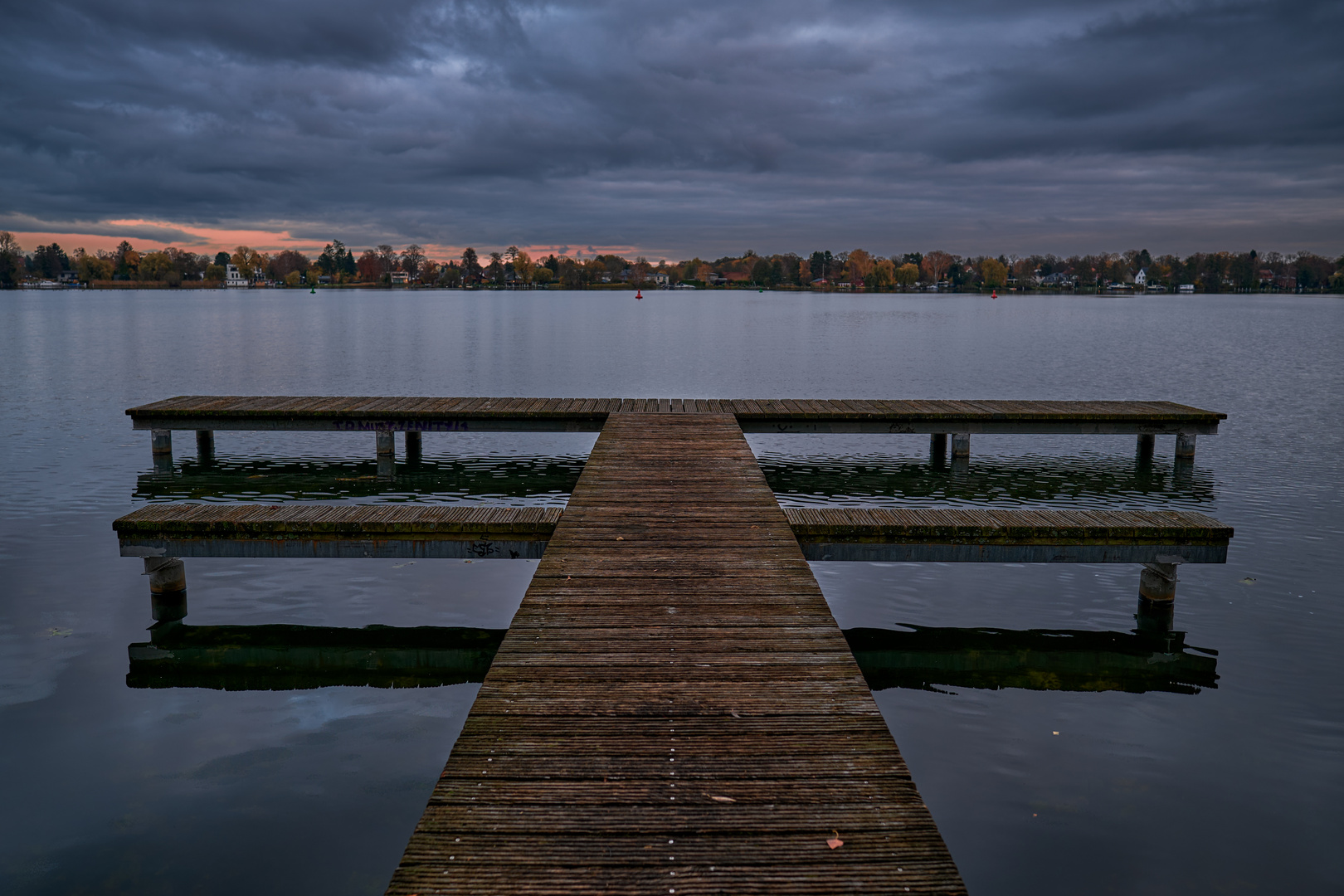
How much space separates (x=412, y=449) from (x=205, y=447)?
4.77 m

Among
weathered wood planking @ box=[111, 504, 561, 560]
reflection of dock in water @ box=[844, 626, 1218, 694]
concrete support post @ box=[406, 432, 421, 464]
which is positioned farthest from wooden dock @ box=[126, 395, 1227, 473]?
reflection of dock in water @ box=[844, 626, 1218, 694]

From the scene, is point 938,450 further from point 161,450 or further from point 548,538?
point 161,450

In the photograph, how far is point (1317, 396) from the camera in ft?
107

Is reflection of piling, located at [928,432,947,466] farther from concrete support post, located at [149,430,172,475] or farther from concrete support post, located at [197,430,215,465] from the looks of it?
concrete support post, located at [149,430,172,475]

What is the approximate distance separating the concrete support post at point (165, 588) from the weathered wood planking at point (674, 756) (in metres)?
5.81

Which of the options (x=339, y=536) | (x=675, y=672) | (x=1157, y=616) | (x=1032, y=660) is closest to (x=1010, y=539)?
(x=1032, y=660)

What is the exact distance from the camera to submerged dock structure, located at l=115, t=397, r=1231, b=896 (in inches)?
147

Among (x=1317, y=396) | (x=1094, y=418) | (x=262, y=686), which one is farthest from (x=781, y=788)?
(x=1317, y=396)

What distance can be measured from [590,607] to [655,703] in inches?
68.3

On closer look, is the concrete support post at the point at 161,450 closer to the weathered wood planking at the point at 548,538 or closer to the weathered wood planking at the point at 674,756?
the weathered wood planking at the point at 548,538

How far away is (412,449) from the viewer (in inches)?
786

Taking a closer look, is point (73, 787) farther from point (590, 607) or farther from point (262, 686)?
point (590, 607)

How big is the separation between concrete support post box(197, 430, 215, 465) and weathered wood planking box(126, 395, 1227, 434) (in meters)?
1.29

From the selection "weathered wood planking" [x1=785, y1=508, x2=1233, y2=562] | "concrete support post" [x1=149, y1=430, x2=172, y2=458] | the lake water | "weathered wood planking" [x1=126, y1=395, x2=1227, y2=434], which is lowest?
the lake water
